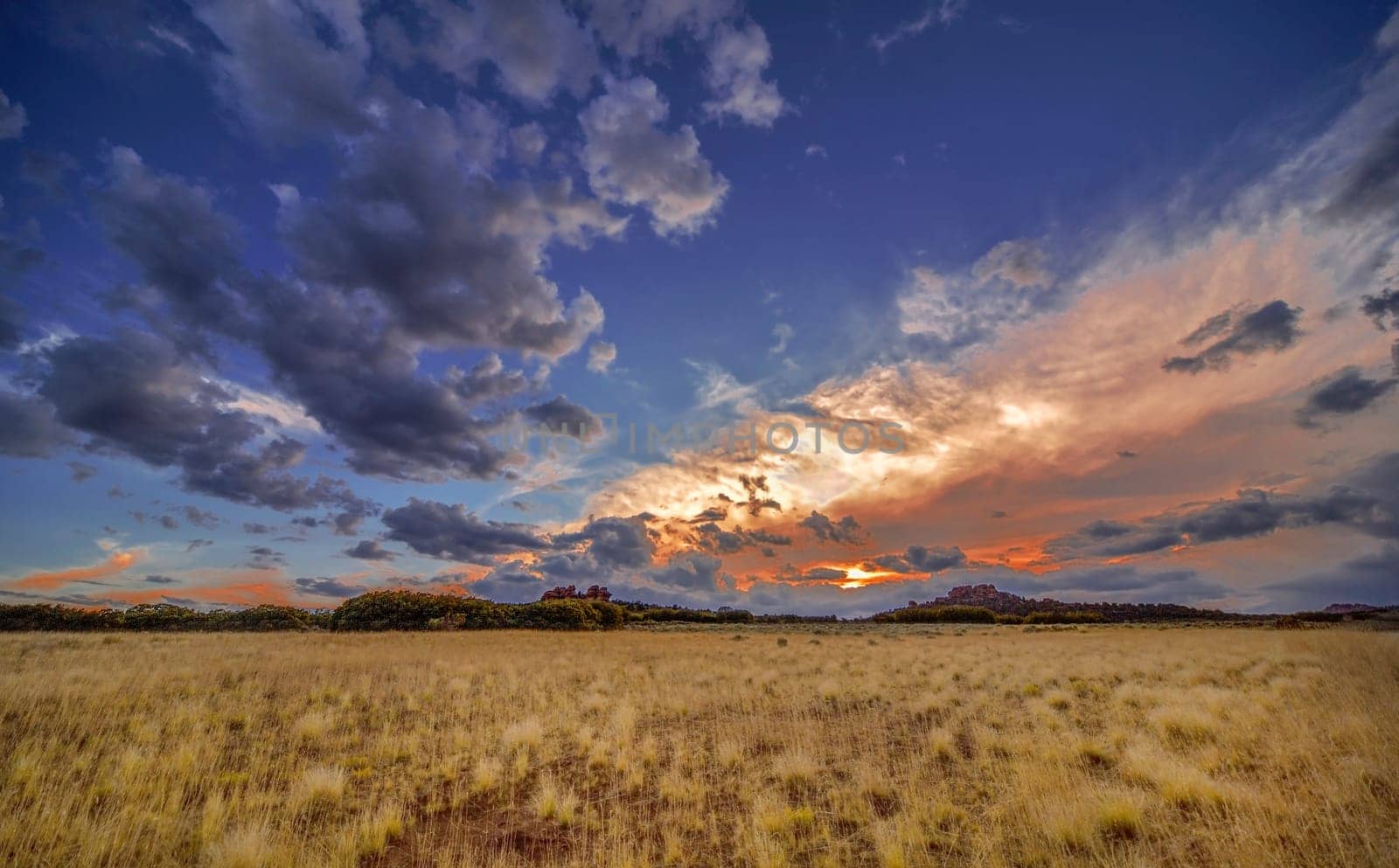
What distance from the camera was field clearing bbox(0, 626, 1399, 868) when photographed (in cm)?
744

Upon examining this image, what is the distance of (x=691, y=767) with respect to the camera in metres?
11.3

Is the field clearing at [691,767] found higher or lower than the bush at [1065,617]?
lower

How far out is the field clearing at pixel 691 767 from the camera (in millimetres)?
7442

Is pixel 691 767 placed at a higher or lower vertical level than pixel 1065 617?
lower

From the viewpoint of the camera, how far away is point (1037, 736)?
12.0m

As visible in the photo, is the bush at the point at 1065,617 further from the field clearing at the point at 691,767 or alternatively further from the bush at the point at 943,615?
the field clearing at the point at 691,767

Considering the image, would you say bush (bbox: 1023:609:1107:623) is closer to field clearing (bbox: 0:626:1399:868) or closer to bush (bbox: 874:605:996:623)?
bush (bbox: 874:605:996:623)

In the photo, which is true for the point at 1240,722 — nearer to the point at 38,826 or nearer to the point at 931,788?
the point at 931,788

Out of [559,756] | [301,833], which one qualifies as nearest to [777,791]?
[559,756]

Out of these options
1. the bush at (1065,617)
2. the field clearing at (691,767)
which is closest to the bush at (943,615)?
the bush at (1065,617)

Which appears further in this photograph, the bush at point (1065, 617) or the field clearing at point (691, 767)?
the bush at point (1065, 617)

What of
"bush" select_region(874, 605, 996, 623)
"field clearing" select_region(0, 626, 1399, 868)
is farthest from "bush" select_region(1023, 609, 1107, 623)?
"field clearing" select_region(0, 626, 1399, 868)

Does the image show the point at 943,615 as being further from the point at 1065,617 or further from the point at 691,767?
the point at 691,767

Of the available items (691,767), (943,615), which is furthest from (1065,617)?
(691,767)
